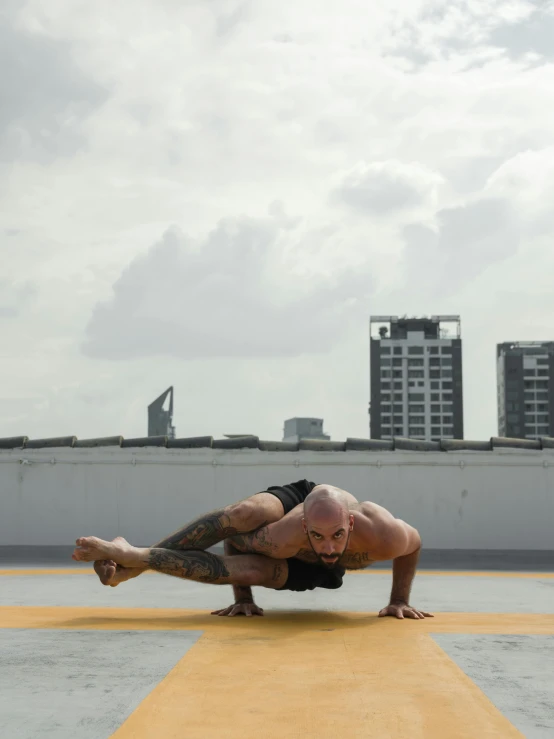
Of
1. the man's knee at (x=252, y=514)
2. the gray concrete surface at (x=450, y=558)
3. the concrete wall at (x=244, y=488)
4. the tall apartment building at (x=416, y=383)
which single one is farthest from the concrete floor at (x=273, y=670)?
the tall apartment building at (x=416, y=383)

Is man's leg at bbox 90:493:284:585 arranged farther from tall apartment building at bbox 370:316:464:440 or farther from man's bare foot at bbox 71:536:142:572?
tall apartment building at bbox 370:316:464:440

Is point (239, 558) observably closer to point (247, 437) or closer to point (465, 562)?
point (465, 562)

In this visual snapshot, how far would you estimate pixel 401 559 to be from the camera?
5.13 metres

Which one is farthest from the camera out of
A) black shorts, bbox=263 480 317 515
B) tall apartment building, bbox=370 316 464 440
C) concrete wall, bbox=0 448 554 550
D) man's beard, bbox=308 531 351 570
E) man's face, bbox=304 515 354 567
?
tall apartment building, bbox=370 316 464 440

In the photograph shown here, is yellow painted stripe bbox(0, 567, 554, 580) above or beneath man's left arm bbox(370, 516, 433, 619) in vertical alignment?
beneath

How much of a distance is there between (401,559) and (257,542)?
2.84ft

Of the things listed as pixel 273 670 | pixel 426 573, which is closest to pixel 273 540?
pixel 273 670

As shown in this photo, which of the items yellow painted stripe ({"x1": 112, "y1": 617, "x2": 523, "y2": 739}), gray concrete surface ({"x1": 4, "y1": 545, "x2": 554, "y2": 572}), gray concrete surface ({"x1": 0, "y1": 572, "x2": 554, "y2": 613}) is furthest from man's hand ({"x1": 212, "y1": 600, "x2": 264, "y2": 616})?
gray concrete surface ({"x1": 4, "y1": 545, "x2": 554, "y2": 572})

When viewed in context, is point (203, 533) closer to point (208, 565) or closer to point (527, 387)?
point (208, 565)

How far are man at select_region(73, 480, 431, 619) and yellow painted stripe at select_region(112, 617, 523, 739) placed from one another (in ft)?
2.49

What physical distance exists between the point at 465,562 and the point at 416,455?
6.98 ft

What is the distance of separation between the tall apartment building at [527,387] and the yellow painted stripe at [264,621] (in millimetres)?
149941

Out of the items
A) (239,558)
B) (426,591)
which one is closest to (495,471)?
(426,591)

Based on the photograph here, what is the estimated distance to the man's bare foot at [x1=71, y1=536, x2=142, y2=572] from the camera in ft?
15.2
